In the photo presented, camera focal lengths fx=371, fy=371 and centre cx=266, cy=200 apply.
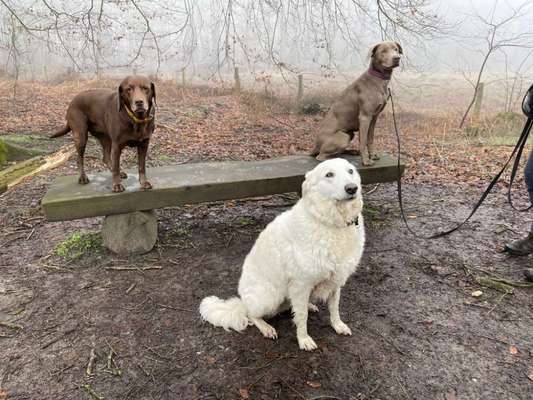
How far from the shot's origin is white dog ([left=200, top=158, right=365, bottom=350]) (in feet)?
8.12

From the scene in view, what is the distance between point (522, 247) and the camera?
148 inches

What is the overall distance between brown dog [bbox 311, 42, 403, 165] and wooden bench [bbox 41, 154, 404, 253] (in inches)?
11.4

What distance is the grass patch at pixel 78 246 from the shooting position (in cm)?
390

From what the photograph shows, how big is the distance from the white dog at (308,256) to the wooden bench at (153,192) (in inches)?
48.5

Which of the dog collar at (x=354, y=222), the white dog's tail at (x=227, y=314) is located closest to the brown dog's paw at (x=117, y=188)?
the white dog's tail at (x=227, y=314)

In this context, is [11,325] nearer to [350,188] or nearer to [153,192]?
[153,192]

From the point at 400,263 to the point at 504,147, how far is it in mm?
5721

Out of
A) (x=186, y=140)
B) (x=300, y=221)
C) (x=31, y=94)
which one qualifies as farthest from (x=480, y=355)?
(x=31, y=94)

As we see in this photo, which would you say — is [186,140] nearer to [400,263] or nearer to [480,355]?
[400,263]

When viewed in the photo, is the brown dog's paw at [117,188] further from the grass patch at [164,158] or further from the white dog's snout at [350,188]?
the grass patch at [164,158]

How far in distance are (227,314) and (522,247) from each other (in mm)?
3056

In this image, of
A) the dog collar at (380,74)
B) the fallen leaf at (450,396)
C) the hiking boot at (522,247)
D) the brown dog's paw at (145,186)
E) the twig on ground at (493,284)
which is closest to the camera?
the fallen leaf at (450,396)

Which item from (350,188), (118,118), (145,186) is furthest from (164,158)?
(350,188)

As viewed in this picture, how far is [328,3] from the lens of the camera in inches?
191
